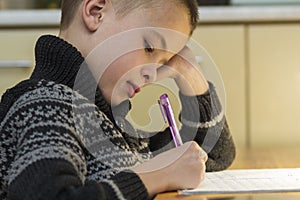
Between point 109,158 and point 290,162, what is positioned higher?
point 109,158

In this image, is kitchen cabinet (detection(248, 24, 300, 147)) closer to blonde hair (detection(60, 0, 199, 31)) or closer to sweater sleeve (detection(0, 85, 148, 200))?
blonde hair (detection(60, 0, 199, 31))

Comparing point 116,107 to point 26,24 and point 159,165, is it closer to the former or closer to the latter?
point 159,165

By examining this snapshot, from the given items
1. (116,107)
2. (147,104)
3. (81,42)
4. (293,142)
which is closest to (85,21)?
(81,42)

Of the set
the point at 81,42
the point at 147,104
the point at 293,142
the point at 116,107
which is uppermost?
the point at 81,42

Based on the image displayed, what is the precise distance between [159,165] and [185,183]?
0.04 meters

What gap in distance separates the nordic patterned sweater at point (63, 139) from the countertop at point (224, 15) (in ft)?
2.56

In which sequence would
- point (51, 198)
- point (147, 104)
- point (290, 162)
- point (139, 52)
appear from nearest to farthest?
point (51, 198)
point (139, 52)
point (290, 162)
point (147, 104)

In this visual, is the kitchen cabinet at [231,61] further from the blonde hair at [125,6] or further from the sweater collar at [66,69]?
the sweater collar at [66,69]

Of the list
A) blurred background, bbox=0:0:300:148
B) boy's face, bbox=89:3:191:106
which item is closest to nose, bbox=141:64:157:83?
boy's face, bbox=89:3:191:106

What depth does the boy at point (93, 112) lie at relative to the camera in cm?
80

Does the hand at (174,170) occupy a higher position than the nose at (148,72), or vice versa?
the nose at (148,72)

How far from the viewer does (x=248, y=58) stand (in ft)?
6.31

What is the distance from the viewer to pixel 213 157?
4.43ft

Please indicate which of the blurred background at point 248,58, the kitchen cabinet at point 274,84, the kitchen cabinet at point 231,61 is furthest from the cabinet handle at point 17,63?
the kitchen cabinet at point 274,84
